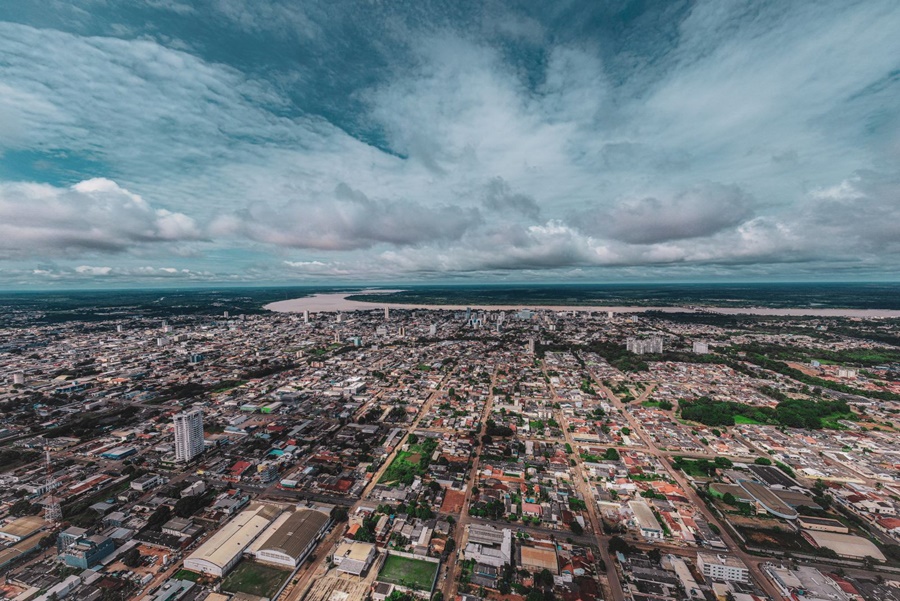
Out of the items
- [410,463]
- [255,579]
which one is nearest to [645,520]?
[410,463]

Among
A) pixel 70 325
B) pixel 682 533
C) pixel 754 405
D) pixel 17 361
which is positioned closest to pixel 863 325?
pixel 754 405

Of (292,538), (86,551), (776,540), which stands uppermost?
(86,551)

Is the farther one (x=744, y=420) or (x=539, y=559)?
(x=744, y=420)

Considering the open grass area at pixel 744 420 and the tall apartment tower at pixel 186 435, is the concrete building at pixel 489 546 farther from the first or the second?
the open grass area at pixel 744 420

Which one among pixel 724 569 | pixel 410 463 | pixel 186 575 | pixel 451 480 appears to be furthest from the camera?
pixel 410 463

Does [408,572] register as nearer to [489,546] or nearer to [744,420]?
[489,546]

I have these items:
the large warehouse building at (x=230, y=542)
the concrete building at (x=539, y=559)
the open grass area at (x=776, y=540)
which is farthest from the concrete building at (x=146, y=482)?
the open grass area at (x=776, y=540)

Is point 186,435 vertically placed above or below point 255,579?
above

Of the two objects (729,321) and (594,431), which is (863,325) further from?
(594,431)
